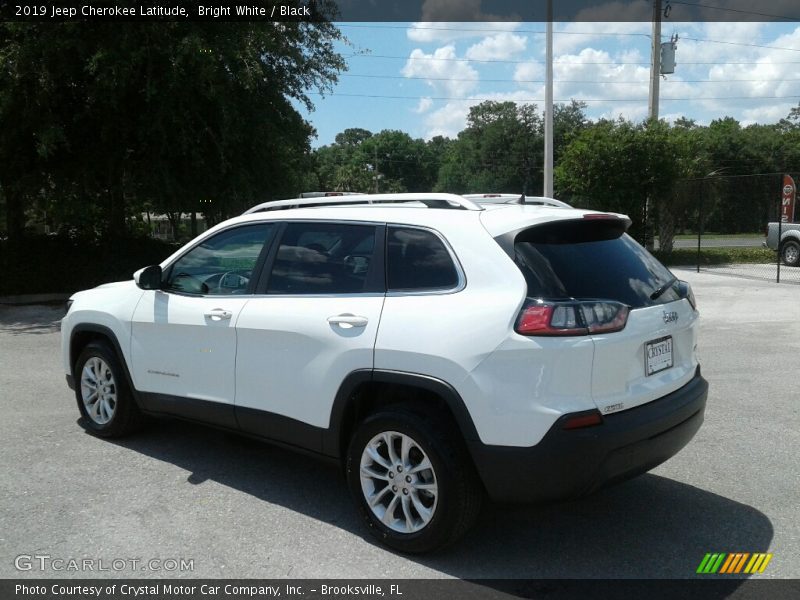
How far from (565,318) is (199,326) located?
249 cm

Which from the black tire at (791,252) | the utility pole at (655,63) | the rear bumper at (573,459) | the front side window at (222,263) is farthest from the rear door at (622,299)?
the utility pole at (655,63)

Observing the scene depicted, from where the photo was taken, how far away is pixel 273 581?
3.53 metres

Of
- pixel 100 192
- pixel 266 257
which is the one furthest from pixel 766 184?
pixel 266 257

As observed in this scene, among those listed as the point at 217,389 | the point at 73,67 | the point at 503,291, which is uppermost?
the point at 73,67

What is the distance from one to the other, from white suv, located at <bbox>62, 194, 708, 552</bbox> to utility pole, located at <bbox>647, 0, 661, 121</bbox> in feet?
73.0

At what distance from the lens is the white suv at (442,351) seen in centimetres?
342

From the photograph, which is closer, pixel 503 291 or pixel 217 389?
pixel 503 291

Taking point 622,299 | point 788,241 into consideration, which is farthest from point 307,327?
point 788,241

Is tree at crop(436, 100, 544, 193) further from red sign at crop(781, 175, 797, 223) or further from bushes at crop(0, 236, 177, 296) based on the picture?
bushes at crop(0, 236, 177, 296)

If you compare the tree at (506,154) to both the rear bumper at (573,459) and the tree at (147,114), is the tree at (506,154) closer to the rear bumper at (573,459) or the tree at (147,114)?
the tree at (147,114)

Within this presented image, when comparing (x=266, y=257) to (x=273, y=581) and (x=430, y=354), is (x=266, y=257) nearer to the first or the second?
(x=430, y=354)

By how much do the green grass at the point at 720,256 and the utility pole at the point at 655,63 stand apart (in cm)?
527

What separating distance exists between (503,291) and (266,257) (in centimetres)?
177

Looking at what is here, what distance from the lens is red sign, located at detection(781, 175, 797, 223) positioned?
767 inches
